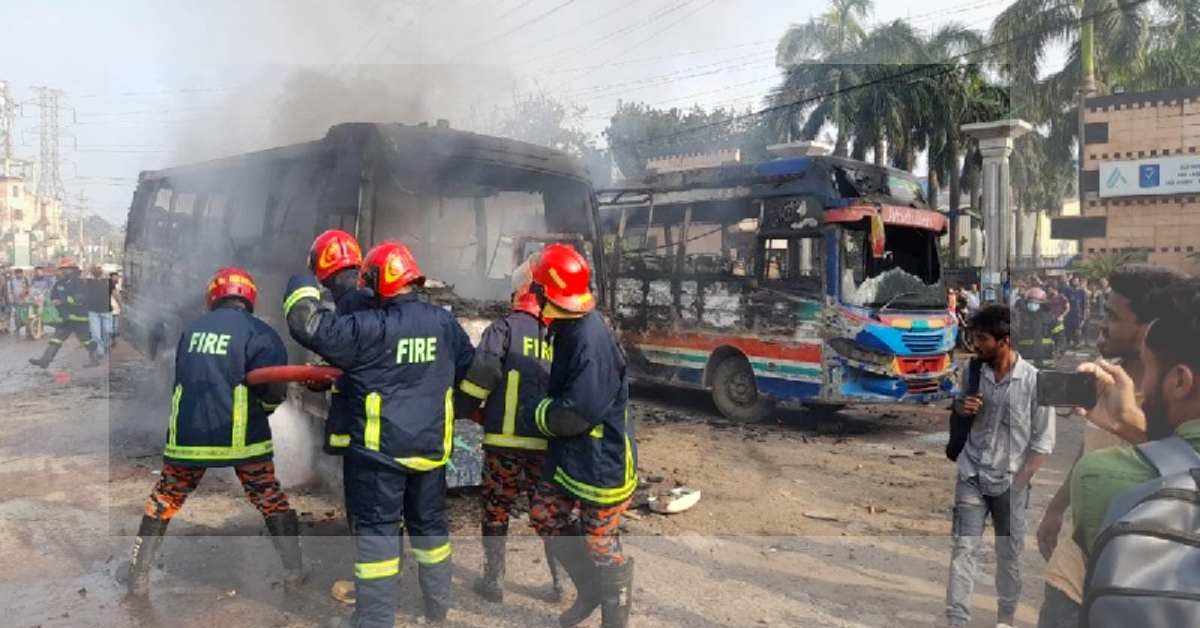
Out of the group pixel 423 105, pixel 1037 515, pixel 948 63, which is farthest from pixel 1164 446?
pixel 948 63

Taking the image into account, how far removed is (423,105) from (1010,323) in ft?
33.5

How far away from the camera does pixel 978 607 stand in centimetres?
425

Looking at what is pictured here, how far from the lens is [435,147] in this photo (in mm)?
6223

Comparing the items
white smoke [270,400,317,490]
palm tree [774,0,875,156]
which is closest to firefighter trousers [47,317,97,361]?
white smoke [270,400,317,490]

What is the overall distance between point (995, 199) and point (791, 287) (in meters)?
7.27

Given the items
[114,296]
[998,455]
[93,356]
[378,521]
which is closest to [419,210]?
[378,521]

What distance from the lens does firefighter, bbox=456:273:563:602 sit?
4.14m

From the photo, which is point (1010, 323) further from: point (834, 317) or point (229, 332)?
point (834, 317)

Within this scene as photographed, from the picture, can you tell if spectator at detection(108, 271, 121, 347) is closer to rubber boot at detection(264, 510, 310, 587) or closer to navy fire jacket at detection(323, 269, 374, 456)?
rubber boot at detection(264, 510, 310, 587)

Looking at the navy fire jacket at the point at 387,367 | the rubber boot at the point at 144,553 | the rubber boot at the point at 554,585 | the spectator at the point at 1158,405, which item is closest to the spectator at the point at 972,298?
the rubber boot at the point at 554,585

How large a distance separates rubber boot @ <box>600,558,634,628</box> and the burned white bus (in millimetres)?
1976

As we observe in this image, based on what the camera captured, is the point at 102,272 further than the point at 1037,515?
Yes

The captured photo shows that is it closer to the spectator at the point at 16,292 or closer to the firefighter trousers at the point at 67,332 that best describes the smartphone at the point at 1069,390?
the firefighter trousers at the point at 67,332

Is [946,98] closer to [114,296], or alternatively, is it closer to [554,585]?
[114,296]
